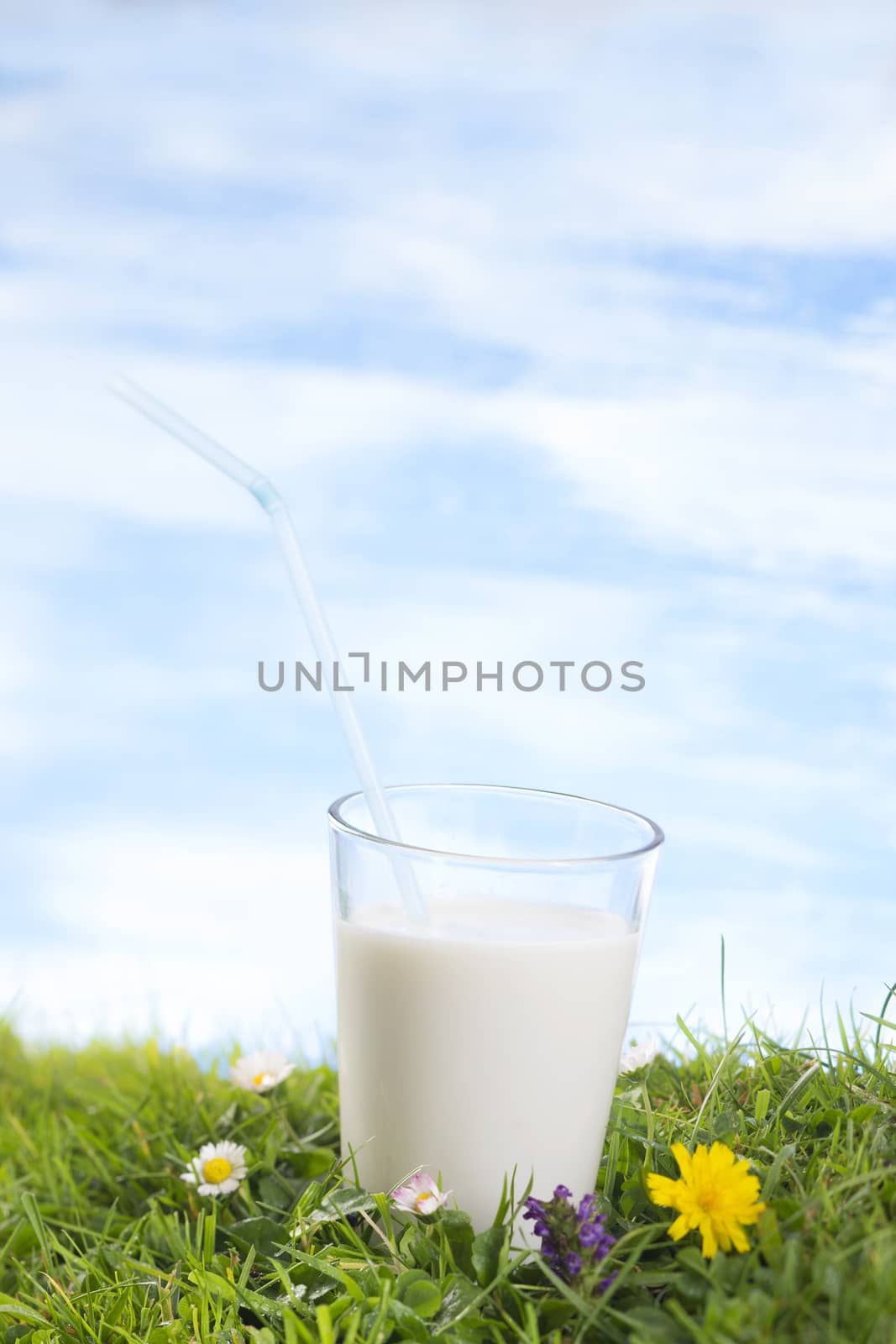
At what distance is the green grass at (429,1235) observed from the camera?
1017mm

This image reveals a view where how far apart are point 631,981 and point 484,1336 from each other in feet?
1.36

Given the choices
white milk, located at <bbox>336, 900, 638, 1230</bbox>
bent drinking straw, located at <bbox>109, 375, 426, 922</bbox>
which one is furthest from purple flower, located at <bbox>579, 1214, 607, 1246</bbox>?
bent drinking straw, located at <bbox>109, 375, 426, 922</bbox>

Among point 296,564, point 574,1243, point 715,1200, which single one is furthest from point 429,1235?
point 296,564

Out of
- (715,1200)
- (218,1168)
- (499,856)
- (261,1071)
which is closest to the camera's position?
(715,1200)

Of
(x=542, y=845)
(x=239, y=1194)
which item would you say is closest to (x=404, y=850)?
(x=542, y=845)

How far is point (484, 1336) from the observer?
1090mm

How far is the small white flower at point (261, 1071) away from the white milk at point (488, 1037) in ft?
1.60

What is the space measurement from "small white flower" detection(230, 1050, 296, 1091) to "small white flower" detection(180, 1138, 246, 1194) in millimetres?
130

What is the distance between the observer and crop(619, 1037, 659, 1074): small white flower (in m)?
1.62

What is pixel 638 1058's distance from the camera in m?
1.64

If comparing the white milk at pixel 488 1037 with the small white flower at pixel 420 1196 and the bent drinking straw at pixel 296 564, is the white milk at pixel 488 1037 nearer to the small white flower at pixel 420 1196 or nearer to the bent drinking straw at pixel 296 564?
the small white flower at pixel 420 1196

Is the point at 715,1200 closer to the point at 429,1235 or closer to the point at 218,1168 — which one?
the point at 429,1235

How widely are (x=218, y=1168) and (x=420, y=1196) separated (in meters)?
0.50

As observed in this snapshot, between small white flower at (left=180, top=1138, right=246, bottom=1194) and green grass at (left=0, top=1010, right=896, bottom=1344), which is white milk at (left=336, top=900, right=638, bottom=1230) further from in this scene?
small white flower at (left=180, top=1138, right=246, bottom=1194)
